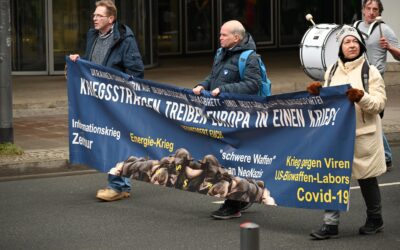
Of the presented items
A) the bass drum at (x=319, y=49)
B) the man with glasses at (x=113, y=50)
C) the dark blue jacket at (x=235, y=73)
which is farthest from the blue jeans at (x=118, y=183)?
the bass drum at (x=319, y=49)

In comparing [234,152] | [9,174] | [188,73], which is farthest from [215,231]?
[188,73]

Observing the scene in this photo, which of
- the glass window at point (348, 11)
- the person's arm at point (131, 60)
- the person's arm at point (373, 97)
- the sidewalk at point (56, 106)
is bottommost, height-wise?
the sidewalk at point (56, 106)

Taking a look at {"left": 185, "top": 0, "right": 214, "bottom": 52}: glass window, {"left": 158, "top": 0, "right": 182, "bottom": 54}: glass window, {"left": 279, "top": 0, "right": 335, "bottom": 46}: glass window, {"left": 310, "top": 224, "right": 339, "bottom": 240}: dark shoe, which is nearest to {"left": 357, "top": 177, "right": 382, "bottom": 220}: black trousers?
{"left": 310, "top": 224, "right": 339, "bottom": 240}: dark shoe

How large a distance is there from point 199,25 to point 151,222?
17.4m

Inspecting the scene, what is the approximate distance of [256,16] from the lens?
89.6ft

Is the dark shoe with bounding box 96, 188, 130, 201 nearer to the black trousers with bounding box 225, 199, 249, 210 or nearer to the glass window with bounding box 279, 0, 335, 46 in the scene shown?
the black trousers with bounding box 225, 199, 249, 210

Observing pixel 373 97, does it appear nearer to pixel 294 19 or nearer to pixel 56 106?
pixel 56 106

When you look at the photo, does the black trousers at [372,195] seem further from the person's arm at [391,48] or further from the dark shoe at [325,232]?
the person's arm at [391,48]

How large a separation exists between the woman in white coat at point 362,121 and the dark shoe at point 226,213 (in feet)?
3.44

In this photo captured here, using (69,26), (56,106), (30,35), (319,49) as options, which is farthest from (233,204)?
(69,26)

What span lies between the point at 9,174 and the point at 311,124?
4.54 meters

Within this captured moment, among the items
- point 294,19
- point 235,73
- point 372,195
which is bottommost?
point 372,195

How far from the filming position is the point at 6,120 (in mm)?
12570

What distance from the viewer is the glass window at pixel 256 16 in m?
26.9
